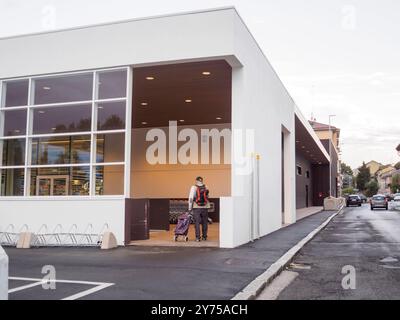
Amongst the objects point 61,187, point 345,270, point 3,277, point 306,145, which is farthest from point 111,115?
point 306,145

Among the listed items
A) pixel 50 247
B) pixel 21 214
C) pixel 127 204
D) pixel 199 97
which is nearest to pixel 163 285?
pixel 127 204

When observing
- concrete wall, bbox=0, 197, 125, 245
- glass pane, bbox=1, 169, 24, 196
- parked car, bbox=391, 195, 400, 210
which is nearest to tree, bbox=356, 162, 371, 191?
parked car, bbox=391, 195, 400, 210

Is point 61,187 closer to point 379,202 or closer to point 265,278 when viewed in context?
point 265,278

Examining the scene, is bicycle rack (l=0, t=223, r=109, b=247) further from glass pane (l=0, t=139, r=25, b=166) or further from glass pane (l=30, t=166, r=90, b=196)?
glass pane (l=0, t=139, r=25, b=166)

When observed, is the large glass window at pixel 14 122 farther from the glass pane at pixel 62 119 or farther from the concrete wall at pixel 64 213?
the concrete wall at pixel 64 213

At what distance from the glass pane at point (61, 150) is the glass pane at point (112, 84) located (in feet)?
4.62

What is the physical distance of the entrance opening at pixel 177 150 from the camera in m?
19.3

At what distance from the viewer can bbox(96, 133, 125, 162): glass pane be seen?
13.2 meters

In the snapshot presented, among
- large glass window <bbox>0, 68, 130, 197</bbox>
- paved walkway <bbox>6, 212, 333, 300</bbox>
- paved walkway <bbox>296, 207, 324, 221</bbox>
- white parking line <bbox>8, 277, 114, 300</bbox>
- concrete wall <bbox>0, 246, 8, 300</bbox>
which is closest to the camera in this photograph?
concrete wall <bbox>0, 246, 8, 300</bbox>

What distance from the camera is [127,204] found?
12680 mm

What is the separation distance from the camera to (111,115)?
527 inches

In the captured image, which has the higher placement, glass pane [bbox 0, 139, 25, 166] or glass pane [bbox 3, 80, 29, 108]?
glass pane [bbox 3, 80, 29, 108]

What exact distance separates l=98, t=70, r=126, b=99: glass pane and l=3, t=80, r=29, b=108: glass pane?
2789mm

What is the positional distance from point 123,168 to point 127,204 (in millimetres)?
1103
